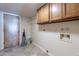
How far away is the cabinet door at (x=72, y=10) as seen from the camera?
4.47 feet

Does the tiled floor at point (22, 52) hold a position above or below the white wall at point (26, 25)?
below

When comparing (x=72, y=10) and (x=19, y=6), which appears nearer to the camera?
(x=72, y=10)

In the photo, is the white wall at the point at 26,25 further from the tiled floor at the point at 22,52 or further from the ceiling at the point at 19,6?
the ceiling at the point at 19,6

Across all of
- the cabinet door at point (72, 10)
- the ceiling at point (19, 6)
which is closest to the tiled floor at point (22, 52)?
the ceiling at point (19, 6)

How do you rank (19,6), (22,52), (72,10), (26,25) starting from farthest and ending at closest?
(26,25) → (22,52) → (19,6) → (72,10)

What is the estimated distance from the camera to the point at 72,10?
1465 mm

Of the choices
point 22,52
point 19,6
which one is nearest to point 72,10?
point 19,6

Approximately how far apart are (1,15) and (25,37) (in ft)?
6.46

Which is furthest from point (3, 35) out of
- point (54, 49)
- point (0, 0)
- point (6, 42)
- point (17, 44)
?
point (0, 0)

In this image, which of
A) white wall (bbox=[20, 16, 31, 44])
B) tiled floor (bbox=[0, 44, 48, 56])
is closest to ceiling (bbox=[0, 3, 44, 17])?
tiled floor (bbox=[0, 44, 48, 56])

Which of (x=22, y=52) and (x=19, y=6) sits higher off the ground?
(x=19, y=6)

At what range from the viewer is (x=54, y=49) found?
9.30ft

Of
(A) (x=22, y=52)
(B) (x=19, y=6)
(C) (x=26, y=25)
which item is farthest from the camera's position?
(C) (x=26, y=25)

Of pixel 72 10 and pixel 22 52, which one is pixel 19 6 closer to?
pixel 22 52
